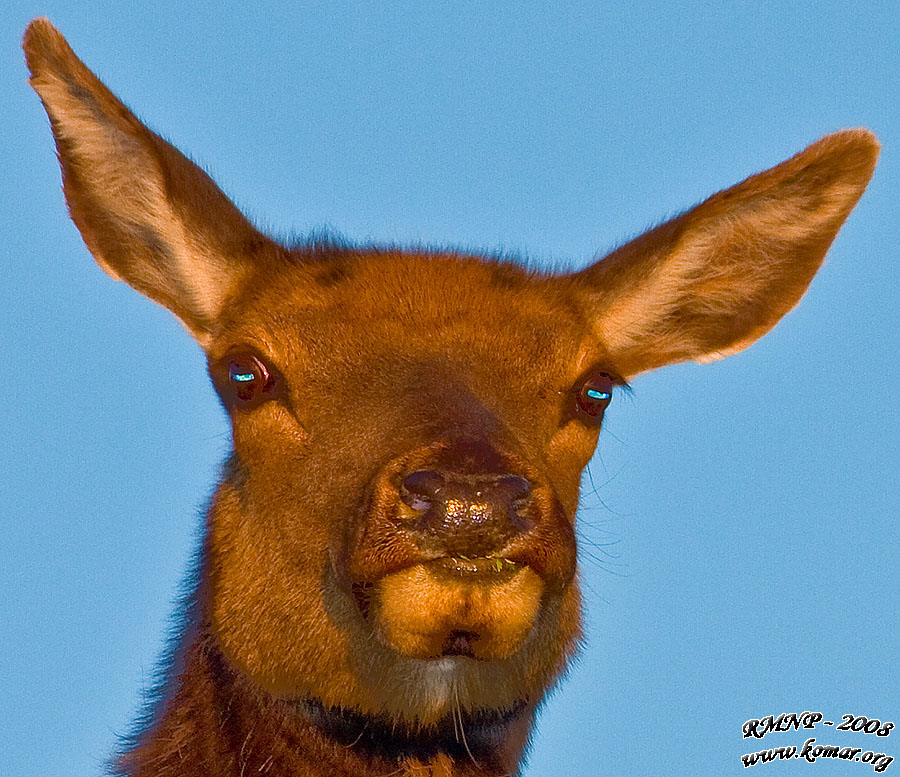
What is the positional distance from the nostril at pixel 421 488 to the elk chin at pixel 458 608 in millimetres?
248

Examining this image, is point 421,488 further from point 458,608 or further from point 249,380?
point 249,380

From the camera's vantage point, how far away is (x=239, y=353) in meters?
8.07

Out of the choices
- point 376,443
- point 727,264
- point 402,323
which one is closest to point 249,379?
Answer: point 402,323

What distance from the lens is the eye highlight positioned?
7.88 meters

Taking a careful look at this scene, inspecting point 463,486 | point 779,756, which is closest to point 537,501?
point 463,486

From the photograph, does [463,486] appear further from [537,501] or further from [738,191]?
[738,191]

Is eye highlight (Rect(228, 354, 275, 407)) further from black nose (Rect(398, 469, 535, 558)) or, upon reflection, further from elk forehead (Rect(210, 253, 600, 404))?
black nose (Rect(398, 469, 535, 558))

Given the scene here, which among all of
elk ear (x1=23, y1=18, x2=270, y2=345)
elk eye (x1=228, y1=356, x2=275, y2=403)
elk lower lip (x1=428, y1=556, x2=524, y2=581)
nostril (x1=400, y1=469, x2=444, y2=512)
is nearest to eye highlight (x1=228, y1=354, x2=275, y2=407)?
elk eye (x1=228, y1=356, x2=275, y2=403)

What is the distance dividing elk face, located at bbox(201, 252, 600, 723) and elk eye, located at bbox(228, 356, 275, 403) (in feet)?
0.05

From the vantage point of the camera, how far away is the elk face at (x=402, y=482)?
21.2ft

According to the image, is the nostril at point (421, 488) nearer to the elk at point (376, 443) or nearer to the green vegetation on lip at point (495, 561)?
the elk at point (376, 443)

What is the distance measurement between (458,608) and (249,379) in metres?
2.03

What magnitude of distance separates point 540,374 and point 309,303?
4.13ft

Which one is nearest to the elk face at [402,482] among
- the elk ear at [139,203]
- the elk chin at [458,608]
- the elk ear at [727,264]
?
the elk chin at [458,608]
